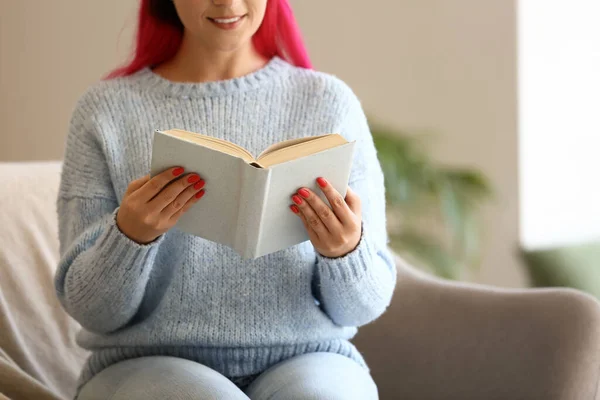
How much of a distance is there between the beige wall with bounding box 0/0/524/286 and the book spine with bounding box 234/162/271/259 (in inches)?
70.3

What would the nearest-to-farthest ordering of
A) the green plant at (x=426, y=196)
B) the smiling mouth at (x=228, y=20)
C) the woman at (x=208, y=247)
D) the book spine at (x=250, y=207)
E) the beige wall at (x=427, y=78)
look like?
the book spine at (x=250, y=207) → the woman at (x=208, y=247) → the smiling mouth at (x=228, y=20) → the green plant at (x=426, y=196) → the beige wall at (x=427, y=78)

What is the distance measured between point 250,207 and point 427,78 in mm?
1949

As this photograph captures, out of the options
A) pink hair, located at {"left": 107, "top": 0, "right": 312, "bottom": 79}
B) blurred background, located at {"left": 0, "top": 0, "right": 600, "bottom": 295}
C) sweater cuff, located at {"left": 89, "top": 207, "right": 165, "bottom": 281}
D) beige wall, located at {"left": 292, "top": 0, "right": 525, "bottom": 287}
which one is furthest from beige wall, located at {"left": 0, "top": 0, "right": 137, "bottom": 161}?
sweater cuff, located at {"left": 89, "top": 207, "right": 165, "bottom": 281}

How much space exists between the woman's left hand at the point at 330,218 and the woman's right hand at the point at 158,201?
0.44ft

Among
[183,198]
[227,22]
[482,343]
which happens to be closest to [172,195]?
[183,198]

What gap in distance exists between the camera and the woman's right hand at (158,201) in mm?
1055

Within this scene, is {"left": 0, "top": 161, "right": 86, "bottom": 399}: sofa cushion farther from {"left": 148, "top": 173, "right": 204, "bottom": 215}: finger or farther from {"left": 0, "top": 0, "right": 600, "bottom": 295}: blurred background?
{"left": 0, "top": 0, "right": 600, "bottom": 295}: blurred background

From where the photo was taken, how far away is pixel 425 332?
1.57 metres

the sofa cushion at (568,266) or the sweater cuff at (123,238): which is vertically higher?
the sweater cuff at (123,238)

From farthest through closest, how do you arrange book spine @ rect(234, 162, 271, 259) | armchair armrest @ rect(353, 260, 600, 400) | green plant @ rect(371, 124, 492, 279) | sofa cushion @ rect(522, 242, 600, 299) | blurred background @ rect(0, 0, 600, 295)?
blurred background @ rect(0, 0, 600, 295), green plant @ rect(371, 124, 492, 279), sofa cushion @ rect(522, 242, 600, 299), armchair armrest @ rect(353, 260, 600, 400), book spine @ rect(234, 162, 271, 259)

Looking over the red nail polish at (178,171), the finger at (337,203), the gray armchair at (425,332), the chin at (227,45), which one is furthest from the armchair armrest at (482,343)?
the red nail polish at (178,171)

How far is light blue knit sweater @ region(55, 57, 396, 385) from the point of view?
122 cm

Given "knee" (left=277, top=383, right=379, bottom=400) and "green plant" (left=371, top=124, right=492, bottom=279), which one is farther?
"green plant" (left=371, top=124, right=492, bottom=279)

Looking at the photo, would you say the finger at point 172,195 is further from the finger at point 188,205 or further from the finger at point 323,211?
the finger at point 323,211
